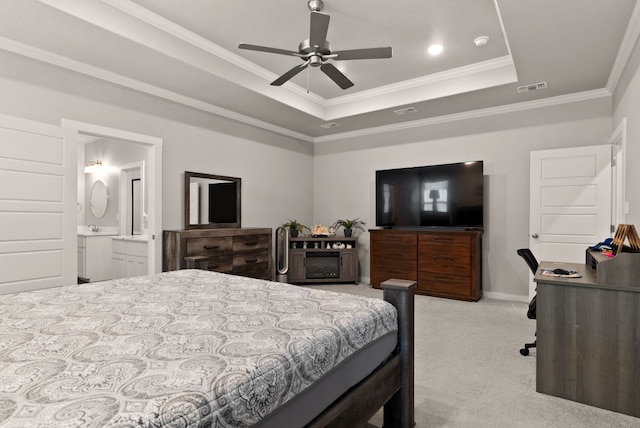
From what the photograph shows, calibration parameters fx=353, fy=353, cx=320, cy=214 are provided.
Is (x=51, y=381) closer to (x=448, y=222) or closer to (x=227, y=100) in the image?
(x=227, y=100)

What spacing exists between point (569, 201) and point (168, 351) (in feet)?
15.2

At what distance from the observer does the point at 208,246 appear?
4.30 meters

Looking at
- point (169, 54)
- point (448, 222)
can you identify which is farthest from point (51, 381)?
point (448, 222)

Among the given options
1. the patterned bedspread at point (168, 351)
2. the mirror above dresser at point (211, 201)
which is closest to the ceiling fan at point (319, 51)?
the patterned bedspread at point (168, 351)

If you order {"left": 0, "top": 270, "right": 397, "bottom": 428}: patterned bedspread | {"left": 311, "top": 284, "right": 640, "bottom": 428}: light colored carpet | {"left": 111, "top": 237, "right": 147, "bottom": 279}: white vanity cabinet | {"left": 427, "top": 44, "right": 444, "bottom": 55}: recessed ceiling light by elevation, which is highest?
{"left": 427, "top": 44, "right": 444, "bottom": 55}: recessed ceiling light

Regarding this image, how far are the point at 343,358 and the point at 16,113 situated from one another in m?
3.56

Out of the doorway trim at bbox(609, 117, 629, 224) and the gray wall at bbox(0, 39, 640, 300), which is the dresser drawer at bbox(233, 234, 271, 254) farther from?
the doorway trim at bbox(609, 117, 629, 224)

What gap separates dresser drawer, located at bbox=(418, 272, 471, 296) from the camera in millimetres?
4664

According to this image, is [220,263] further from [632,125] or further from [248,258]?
[632,125]

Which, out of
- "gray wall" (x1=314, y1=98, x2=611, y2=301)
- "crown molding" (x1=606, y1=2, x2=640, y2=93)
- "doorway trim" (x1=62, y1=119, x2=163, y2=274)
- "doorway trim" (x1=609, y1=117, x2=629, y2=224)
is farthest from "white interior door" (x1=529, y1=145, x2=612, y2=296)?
"doorway trim" (x1=62, y1=119, x2=163, y2=274)

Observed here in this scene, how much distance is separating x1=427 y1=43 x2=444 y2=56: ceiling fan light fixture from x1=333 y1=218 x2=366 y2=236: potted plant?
2.96m

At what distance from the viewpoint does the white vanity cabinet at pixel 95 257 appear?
18.6 feet

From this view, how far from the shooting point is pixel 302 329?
4.33ft

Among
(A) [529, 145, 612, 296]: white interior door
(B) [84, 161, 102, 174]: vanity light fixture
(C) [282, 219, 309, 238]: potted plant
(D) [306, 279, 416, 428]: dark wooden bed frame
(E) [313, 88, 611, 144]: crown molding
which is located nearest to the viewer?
(D) [306, 279, 416, 428]: dark wooden bed frame
